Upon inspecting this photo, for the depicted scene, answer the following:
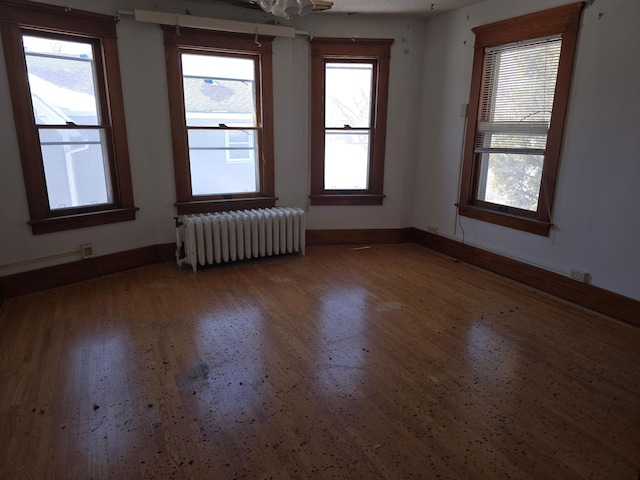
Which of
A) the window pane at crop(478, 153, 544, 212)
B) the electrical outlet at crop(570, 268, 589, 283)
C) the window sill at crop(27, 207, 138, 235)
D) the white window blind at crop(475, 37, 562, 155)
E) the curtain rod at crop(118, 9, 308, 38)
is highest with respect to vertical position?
the curtain rod at crop(118, 9, 308, 38)

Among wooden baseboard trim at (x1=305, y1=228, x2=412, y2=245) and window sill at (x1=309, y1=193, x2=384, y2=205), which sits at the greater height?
window sill at (x1=309, y1=193, x2=384, y2=205)

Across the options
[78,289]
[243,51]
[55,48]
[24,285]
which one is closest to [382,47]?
[243,51]

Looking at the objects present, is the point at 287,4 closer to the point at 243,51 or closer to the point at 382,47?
the point at 243,51

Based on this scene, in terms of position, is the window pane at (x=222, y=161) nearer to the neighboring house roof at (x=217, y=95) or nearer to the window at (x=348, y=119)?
the neighboring house roof at (x=217, y=95)

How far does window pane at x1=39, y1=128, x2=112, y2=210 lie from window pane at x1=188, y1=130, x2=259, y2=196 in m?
0.87

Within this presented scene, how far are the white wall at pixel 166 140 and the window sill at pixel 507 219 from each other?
3.10ft

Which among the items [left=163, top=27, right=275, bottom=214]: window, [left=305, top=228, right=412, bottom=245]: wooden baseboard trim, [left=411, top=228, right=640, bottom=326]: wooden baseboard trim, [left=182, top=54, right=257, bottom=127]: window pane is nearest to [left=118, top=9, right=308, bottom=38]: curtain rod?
[left=163, top=27, right=275, bottom=214]: window

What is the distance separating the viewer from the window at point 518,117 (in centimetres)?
342

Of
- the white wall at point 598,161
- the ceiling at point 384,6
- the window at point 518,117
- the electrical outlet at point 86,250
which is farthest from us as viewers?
the ceiling at point 384,6

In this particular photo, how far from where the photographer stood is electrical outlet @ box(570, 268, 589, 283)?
338 cm

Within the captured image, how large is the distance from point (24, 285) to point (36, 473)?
7.67ft

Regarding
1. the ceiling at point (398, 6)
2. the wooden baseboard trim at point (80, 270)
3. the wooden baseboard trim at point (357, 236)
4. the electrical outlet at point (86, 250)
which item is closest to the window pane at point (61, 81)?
the electrical outlet at point (86, 250)

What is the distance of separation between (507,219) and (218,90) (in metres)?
3.22

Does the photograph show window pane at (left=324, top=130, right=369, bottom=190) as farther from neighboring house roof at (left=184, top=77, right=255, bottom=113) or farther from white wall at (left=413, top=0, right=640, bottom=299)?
white wall at (left=413, top=0, right=640, bottom=299)
